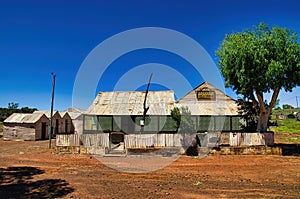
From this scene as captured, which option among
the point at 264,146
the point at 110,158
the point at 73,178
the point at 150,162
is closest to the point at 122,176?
the point at 73,178

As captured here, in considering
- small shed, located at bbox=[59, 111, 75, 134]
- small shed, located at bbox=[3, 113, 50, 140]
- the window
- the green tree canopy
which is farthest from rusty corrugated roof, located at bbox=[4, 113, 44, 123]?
the green tree canopy

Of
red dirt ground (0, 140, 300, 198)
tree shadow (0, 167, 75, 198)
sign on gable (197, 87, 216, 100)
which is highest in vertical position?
sign on gable (197, 87, 216, 100)

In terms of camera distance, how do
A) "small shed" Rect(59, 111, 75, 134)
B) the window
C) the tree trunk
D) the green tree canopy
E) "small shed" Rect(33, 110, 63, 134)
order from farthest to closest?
"small shed" Rect(59, 111, 75, 134) → "small shed" Rect(33, 110, 63, 134) → the window → the tree trunk → the green tree canopy

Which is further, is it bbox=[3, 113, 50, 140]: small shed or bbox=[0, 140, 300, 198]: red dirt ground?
bbox=[3, 113, 50, 140]: small shed

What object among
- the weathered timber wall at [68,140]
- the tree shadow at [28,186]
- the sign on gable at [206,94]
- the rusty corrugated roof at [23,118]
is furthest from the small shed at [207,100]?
the tree shadow at [28,186]

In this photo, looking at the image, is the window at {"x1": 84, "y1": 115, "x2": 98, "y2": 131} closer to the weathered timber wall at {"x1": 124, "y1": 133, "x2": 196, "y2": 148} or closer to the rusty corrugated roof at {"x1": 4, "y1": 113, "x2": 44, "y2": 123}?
the rusty corrugated roof at {"x1": 4, "y1": 113, "x2": 44, "y2": 123}

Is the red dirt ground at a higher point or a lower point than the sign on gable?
lower

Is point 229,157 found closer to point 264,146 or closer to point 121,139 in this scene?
point 264,146

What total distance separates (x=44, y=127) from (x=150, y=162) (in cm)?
2043

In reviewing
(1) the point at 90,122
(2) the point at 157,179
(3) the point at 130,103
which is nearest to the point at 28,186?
(2) the point at 157,179

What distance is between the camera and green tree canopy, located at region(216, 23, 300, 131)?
16594 mm

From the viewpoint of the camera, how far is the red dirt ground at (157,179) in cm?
844

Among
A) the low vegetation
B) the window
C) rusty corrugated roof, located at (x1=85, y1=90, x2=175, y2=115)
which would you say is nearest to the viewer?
rusty corrugated roof, located at (x1=85, y1=90, x2=175, y2=115)

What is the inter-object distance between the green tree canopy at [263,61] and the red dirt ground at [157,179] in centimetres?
517
